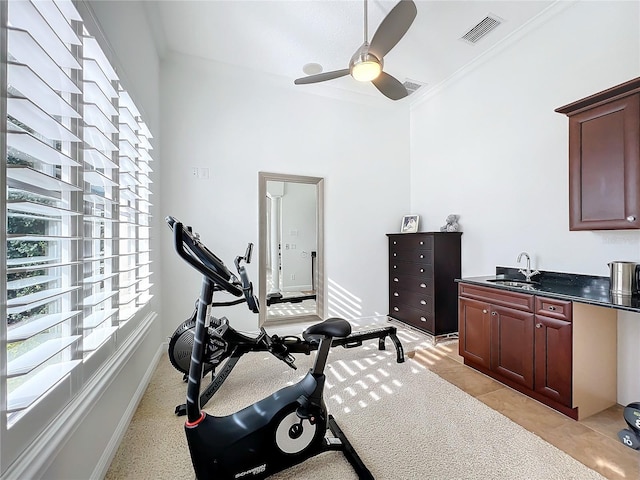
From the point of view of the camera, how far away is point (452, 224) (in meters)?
3.71

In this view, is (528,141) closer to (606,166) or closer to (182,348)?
(606,166)

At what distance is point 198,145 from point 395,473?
3.57 m

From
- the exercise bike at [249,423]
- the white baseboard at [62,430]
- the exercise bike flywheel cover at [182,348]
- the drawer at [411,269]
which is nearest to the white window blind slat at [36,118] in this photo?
the exercise bike at [249,423]

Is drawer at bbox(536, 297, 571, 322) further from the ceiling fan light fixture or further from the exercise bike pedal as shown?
the ceiling fan light fixture

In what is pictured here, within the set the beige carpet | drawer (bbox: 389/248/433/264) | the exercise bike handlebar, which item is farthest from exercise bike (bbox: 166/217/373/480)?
drawer (bbox: 389/248/433/264)

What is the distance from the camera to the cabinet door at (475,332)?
8.52ft

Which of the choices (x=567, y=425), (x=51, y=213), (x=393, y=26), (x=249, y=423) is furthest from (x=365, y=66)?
(x=567, y=425)

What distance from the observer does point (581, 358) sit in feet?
6.59

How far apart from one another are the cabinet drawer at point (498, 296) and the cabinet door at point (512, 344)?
49 mm

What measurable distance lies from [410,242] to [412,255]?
0.18 metres

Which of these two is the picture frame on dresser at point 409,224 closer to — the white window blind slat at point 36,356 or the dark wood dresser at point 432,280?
the dark wood dresser at point 432,280

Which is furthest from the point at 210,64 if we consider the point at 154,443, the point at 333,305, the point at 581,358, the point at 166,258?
the point at 581,358

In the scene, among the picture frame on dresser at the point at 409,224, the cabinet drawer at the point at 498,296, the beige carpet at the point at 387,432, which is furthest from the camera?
the picture frame on dresser at the point at 409,224

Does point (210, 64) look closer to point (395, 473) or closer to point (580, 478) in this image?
point (395, 473)
